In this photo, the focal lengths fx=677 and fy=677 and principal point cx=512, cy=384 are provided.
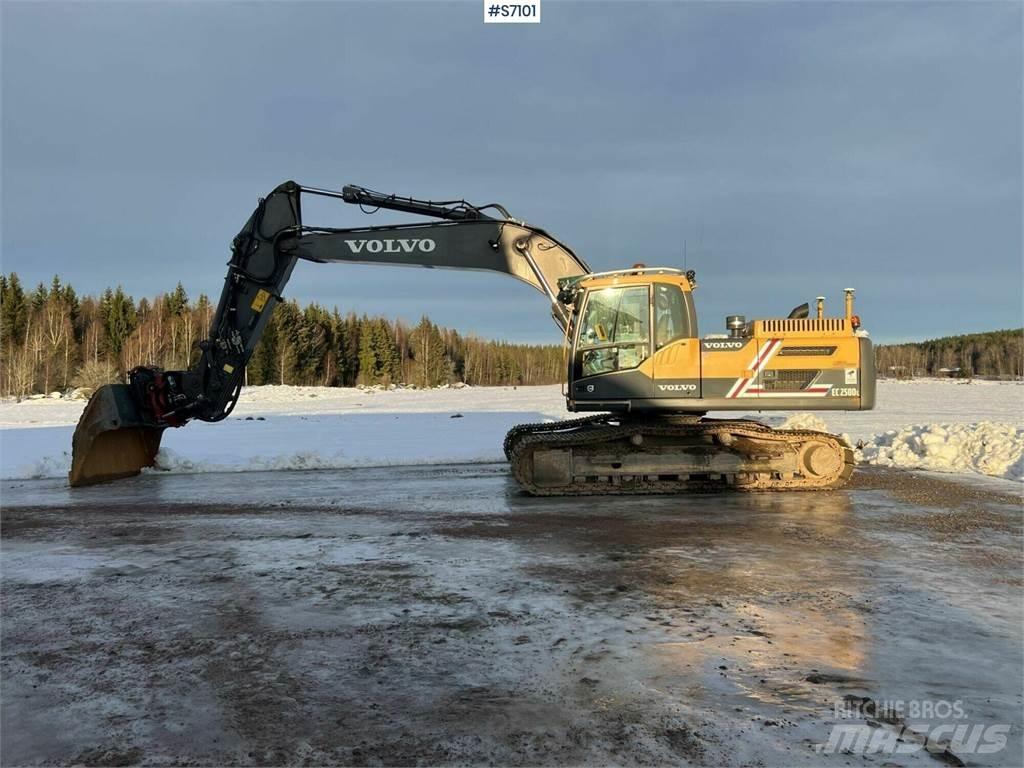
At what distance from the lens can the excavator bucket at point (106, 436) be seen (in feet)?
34.0

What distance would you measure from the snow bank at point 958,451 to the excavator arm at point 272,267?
21.6 ft

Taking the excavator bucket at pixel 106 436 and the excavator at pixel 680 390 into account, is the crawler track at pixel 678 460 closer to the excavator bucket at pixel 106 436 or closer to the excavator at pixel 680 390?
the excavator at pixel 680 390

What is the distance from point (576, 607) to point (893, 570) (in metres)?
2.82

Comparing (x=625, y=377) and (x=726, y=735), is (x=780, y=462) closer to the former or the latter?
(x=625, y=377)

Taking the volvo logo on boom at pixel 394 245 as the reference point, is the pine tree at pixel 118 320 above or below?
above

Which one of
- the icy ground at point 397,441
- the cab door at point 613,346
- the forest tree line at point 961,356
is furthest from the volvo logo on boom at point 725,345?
the forest tree line at point 961,356

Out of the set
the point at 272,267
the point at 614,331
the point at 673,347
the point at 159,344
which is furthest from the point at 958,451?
the point at 159,344

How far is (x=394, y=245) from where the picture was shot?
33.9ft

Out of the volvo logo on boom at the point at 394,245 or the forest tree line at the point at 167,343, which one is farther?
the forest tree line at the point at 167,343

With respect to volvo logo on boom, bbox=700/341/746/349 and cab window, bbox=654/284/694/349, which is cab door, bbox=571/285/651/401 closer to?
cab window, bbox=654/284/694/349

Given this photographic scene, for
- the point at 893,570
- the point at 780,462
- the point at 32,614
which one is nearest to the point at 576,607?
the point at 893,570

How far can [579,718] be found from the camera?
3248 mm

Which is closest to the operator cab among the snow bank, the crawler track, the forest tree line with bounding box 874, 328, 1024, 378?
the crawler track

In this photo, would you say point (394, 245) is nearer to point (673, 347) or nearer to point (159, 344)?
point (673, 347)
